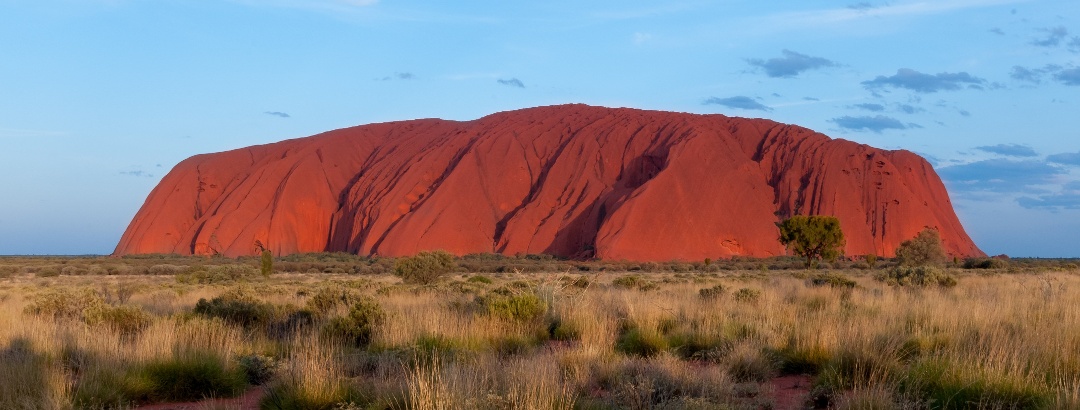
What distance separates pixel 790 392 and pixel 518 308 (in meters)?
4.77

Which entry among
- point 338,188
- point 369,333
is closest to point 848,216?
point 338,188

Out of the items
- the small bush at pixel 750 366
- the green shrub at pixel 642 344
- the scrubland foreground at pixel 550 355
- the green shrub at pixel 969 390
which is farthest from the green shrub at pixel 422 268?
the green shrub at pixel 969 390

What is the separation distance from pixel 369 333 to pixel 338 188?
2785 inches

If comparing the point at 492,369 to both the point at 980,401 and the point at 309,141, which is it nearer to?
the point at 980,401

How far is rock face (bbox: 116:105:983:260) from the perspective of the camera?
64.6 metres

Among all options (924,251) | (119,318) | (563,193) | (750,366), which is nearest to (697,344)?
(750,366)

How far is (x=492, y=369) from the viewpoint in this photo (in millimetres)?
6223

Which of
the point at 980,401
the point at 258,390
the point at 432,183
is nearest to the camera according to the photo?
the point at 980,401

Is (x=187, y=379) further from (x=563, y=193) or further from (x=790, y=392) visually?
(x=563, y=193)

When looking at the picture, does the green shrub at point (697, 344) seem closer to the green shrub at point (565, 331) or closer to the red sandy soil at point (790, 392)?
the red sandy soil at point (790, 392)

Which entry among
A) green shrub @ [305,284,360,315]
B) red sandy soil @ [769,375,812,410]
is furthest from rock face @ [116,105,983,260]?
red sandy soil @ [769,375,812,410]

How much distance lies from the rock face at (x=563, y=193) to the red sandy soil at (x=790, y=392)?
5199 centimetres

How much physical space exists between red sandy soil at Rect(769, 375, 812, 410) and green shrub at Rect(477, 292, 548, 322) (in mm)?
4054

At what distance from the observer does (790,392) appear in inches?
258
